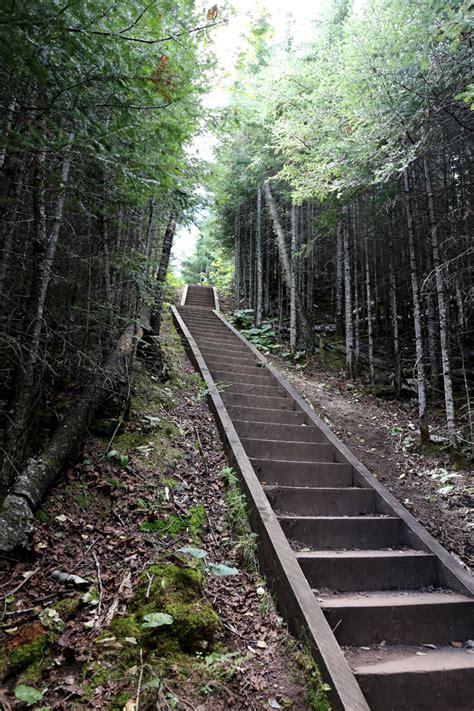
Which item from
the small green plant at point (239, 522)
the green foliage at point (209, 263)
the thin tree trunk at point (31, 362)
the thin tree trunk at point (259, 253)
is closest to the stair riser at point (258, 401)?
the small green plant at point (239, 522)

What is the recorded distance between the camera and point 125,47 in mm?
2621

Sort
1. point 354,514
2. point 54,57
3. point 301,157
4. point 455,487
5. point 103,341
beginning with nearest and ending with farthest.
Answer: point 54,57, point 354,514, point 103,341, point 455,487, point 301,157

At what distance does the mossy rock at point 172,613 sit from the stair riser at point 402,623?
0.95 metres

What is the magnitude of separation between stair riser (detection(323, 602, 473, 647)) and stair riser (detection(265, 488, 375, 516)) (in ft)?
4.27

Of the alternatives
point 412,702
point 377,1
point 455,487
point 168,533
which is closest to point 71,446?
point 168,533

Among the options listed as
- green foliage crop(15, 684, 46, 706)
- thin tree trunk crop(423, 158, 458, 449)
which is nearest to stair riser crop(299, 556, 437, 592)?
green foliage crop(15, 684, 46, 706)

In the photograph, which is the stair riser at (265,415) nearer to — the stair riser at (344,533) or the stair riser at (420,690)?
the stair riser at (344,533)

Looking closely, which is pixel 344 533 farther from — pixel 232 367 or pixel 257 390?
pixel 232 367

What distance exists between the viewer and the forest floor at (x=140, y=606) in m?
2.04

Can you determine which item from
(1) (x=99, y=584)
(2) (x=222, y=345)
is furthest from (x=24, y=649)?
(2) (x=222, y=345)

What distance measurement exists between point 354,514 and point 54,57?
4835mm

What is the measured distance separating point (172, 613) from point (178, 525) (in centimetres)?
100

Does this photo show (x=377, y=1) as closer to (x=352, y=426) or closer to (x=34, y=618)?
(x=352, y=426)

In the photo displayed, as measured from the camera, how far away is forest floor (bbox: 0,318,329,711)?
6.70 ft
